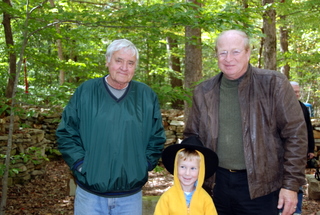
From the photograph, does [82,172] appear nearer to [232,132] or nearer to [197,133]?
[197,133]

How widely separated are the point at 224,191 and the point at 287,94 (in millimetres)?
851

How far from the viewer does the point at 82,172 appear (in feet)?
7.41

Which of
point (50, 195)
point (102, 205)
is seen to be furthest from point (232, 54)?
point (50, 195)

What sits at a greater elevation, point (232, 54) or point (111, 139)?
point (232, 54)

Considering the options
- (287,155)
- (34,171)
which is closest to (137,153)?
(287,155)

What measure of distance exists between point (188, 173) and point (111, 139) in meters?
0.65

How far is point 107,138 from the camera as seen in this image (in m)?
2.25

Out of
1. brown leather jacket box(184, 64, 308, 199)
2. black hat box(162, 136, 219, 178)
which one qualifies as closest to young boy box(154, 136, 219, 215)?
black hat box(162, 136, 219, 178)

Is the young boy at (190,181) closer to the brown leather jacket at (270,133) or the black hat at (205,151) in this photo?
the black hat at (205,151)

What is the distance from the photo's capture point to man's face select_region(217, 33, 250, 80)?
226cm

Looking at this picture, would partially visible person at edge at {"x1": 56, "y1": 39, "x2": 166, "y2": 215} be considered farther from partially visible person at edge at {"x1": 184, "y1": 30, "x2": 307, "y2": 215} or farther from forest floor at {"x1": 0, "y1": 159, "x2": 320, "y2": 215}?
forest floor at {"x1": 0, "y1": 159, "x2": 320, "y2": 215}

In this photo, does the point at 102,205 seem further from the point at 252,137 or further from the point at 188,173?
the point at 252,137

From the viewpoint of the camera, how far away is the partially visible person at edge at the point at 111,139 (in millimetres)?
2254

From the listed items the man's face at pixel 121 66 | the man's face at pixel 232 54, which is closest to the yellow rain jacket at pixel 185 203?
the man's face at pixel 232 54
